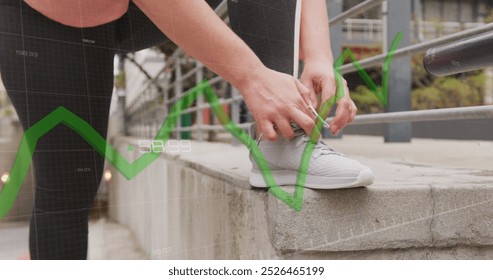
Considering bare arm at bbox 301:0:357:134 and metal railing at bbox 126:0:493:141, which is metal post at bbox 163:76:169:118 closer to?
metal railing at bbox 126:0:493:141

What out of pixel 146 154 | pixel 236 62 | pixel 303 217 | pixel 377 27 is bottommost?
pixel 303 217

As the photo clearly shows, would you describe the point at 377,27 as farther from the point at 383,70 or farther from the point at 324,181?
the point at 324,181

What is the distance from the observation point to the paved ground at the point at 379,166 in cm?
65

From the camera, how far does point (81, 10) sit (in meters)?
0.58

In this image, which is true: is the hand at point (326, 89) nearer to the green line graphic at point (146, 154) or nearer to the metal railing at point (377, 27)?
the green line graphic at point (146, 154)

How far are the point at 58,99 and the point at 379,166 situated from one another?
71 cm

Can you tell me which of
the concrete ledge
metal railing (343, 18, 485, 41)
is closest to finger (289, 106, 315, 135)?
the concrete ledge

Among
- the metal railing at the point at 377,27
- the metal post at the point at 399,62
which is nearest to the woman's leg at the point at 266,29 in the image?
the metal railing at the point at 377,27

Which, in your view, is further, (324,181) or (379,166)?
(379,166)

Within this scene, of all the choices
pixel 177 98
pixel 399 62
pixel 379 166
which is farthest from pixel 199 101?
pixel 399 62

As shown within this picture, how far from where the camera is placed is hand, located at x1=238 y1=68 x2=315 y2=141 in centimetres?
63

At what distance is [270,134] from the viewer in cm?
65

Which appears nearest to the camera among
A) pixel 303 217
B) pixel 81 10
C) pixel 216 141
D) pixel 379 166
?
pixel 81 10

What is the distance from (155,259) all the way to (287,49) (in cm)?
40
